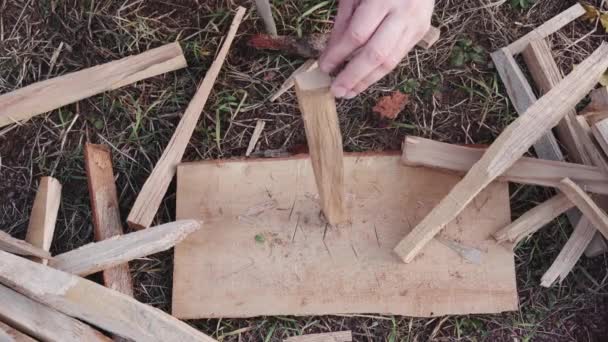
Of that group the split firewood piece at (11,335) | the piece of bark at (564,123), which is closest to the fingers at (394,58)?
the piece of bark at (564,123)

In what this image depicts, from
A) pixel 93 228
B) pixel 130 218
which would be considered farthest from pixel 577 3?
pixel 93 228

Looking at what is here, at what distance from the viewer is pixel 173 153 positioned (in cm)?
256

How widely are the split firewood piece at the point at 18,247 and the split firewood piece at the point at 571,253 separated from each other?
1876 mm

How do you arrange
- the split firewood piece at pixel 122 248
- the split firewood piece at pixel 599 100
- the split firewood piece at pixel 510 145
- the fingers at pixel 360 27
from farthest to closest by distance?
the split firewood piece at pixel 599 100
the split firewood piece at pixel 510 145
the split firewood piece at pixel 122 248
the fingers at pixel 360 27

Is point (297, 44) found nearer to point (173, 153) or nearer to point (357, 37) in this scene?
point (173, 153)

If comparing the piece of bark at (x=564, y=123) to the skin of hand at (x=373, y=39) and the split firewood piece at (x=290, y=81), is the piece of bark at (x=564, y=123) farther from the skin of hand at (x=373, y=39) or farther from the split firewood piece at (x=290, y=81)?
the skin of hand at (x=373, y=39)

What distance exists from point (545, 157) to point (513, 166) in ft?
0.74

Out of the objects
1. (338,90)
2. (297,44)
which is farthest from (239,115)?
(338,90)

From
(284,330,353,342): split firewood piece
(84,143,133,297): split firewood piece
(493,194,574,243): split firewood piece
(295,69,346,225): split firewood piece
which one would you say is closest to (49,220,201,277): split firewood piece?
(84,143,133,297): split firewood piece

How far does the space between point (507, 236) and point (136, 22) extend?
5.83 ft

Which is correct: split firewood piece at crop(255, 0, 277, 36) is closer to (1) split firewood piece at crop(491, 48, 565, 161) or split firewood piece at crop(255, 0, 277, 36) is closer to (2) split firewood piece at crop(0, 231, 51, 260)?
(1) split firewood piece at crop(491, 48, 565, 161)

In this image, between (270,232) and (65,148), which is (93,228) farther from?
(270,232)

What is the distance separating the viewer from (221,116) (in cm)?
265

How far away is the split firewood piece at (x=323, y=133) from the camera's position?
69.6 inches
